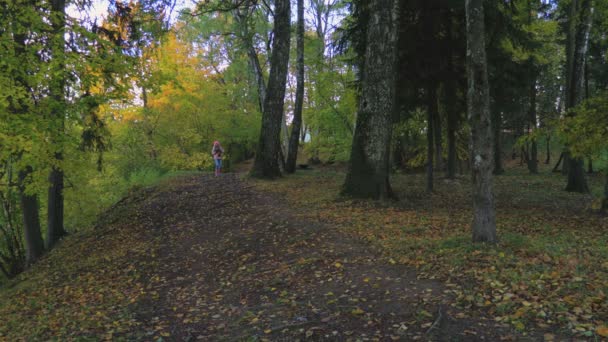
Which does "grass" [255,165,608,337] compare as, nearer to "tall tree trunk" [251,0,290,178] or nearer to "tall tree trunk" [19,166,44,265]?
"tall tree trunk" [251,0,290,178]

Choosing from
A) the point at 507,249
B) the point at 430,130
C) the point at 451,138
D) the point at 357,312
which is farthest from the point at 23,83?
the point at 451,138

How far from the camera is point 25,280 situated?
9086 mm

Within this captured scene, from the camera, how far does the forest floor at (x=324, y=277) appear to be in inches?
161

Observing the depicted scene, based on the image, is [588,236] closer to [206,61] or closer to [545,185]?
[545,185]

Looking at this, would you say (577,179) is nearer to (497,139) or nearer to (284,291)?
(497,139)

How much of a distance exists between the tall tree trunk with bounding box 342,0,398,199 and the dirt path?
2095 millimetres

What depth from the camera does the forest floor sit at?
4082mm

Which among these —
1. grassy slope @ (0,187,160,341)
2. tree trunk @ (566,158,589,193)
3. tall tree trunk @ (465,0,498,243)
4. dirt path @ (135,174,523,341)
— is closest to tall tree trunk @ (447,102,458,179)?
tree trunk @ (566,158,589,193)

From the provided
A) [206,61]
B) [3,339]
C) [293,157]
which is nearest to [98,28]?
[3,339]

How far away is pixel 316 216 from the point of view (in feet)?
29.3

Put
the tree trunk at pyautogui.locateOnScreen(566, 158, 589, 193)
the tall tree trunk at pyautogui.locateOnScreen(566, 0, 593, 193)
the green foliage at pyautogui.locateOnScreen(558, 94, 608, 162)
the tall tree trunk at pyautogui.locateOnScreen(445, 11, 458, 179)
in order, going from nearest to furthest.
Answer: the green foliage at pyautogui.locateOnScreen(558, 94, 608, 162) → the tall tree trunk at pyautogui.locateOnScreen(566, 0, 593, 193) → the tall tree trunk at pyautogui.locateOnScreen(445, 11, 458, 179) → the tree trunk at pyautogui.locateOnScreen(566, 158, 589, 193)

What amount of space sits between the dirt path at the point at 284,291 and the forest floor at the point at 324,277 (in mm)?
Result: 24

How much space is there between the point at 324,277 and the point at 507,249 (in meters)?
2.60

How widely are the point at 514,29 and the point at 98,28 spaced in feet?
38.5
